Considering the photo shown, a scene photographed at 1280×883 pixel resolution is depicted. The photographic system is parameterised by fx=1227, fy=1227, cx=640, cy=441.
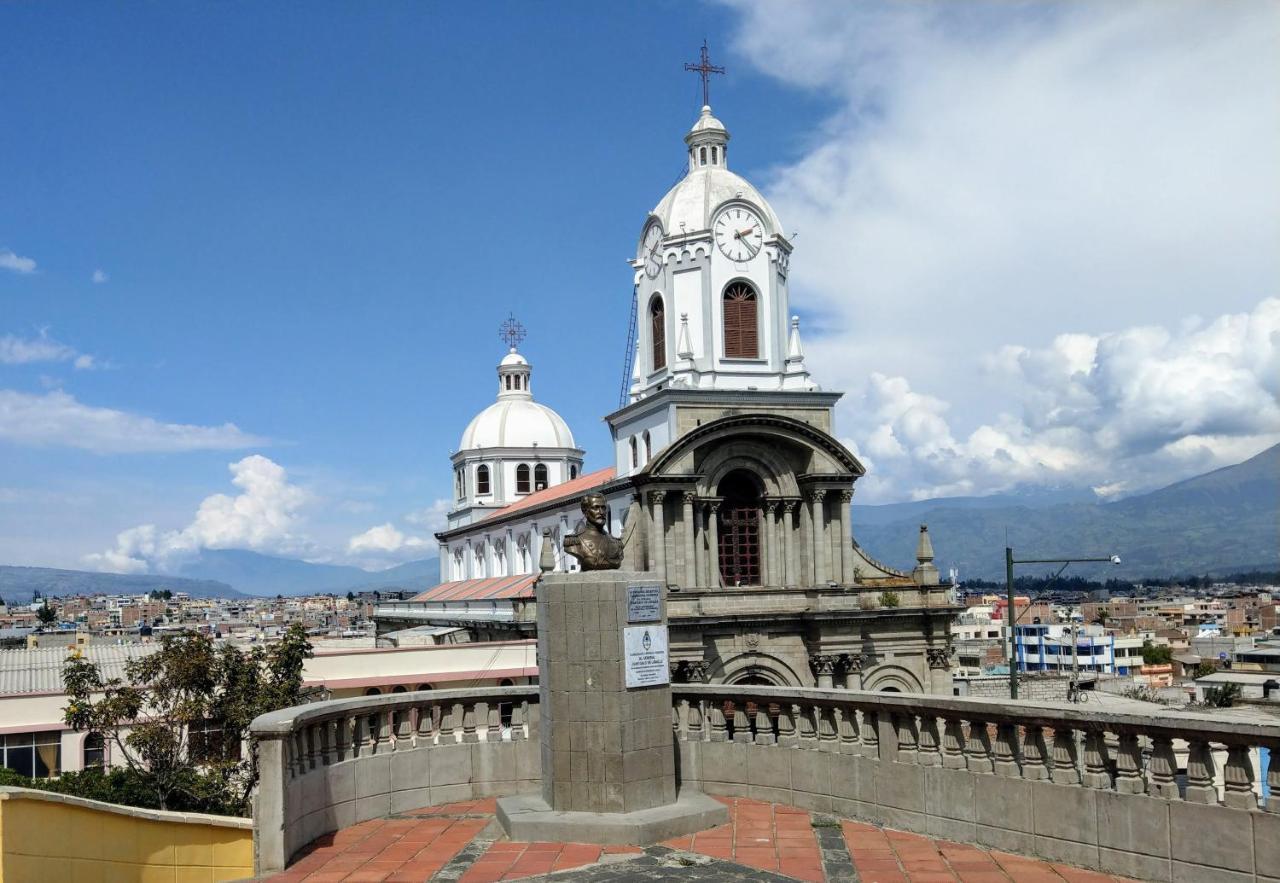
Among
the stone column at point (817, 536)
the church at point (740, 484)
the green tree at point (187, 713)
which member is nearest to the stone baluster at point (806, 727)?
the green tree at point (187, 713)

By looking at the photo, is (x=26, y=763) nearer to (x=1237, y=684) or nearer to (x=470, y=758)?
(x=470, y=758)

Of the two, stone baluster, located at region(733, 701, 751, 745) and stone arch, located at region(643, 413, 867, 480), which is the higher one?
stone arch, located at region(643, 413, 867, 480)

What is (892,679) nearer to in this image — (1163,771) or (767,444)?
(767,444)

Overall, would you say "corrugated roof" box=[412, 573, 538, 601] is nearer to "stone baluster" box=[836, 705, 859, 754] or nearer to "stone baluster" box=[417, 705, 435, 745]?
"stone baluster" box=[417, 705, 435, 745]

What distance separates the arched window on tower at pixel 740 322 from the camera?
3859 cm

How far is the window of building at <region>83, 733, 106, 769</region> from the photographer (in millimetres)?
29266

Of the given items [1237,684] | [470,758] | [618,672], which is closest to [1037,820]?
[618,672]

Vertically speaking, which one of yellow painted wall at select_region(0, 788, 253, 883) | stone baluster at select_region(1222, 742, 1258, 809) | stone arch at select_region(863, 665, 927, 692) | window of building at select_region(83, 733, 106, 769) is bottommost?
window of building at select_region(83, 733, 106, 769)

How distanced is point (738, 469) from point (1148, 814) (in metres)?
29.1

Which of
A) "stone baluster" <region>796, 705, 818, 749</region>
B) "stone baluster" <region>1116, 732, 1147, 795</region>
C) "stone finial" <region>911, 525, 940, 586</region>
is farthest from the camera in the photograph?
"stone finial" <region>911, 525, 940, 586</region>

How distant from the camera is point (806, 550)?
1483 inches

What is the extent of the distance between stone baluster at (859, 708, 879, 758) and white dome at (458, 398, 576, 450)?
61.6 m

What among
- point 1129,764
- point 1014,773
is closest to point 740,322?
point 1014,773

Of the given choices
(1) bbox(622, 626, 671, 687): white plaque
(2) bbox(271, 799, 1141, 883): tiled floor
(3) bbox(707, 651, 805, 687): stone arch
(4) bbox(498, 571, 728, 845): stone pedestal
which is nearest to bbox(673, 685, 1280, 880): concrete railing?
(2) bbox(271, 799, 1141, 883): tiled floor
